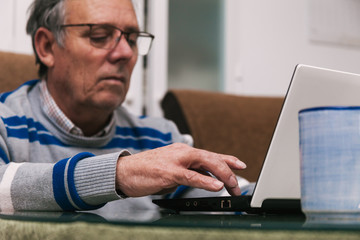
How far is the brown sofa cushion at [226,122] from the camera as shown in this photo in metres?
1.63

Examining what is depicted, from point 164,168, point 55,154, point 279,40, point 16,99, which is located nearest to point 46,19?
point 16,99

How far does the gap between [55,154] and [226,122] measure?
0.73 m

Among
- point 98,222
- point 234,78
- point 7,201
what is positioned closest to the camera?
point 98,222

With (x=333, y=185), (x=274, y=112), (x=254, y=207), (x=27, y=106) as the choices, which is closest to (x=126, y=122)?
(x=27, y=106)

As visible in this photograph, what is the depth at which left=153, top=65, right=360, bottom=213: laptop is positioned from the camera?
2.04ft

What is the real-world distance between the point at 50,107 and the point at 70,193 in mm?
597

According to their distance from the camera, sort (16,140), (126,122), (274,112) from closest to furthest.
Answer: (16,140) → (126,122) → (274,112)

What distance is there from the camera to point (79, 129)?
1.20 m

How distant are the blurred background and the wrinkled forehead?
1.09m

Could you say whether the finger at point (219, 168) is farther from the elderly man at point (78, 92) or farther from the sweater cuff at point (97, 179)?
the elderly man at point (78, 92)

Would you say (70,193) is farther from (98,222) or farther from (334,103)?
(334,103)

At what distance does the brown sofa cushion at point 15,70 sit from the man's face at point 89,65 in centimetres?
14

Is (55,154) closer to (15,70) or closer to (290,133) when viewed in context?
(15,70)

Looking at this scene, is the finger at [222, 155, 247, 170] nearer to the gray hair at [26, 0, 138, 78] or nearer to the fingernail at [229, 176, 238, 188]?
the fingernail at [229, 176, 238, 188]
